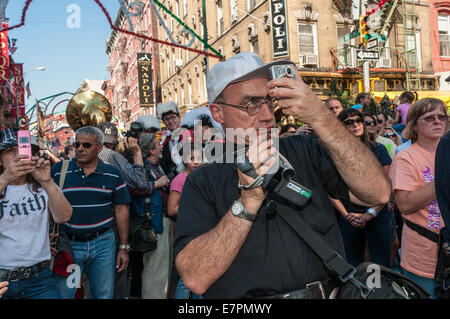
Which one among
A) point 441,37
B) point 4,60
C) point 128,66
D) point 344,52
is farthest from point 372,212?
point 128,66

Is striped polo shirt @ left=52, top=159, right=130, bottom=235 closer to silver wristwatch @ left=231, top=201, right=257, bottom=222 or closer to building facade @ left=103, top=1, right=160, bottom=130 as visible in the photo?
silver wristwatch @ left=231, top=201, right=257, bottom=222

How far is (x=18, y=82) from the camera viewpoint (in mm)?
22297

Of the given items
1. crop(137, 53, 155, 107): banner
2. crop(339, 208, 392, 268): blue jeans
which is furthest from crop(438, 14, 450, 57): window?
crop(137, 53, 155, 107): banner

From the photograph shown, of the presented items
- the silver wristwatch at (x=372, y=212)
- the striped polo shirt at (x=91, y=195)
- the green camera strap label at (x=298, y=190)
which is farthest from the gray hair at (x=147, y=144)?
the green camera strap label at (x=298, y=190)

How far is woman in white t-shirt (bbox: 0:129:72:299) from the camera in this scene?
9.14ft

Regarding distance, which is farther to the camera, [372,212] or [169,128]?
[169,128]

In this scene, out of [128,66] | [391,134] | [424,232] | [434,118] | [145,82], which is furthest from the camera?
[128,66]

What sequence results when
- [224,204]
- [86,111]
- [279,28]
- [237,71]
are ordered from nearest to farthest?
[224,204] → [237,71] → [86,111] → [279,28]

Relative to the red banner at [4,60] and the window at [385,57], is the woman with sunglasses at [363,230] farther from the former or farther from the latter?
the red banner at [4,60]

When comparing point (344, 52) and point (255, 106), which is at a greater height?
point (344, 52)

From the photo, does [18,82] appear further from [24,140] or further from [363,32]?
[24,140]

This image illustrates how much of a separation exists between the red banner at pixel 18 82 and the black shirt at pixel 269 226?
20386 millimetres

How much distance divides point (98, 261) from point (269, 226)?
2.87 m
